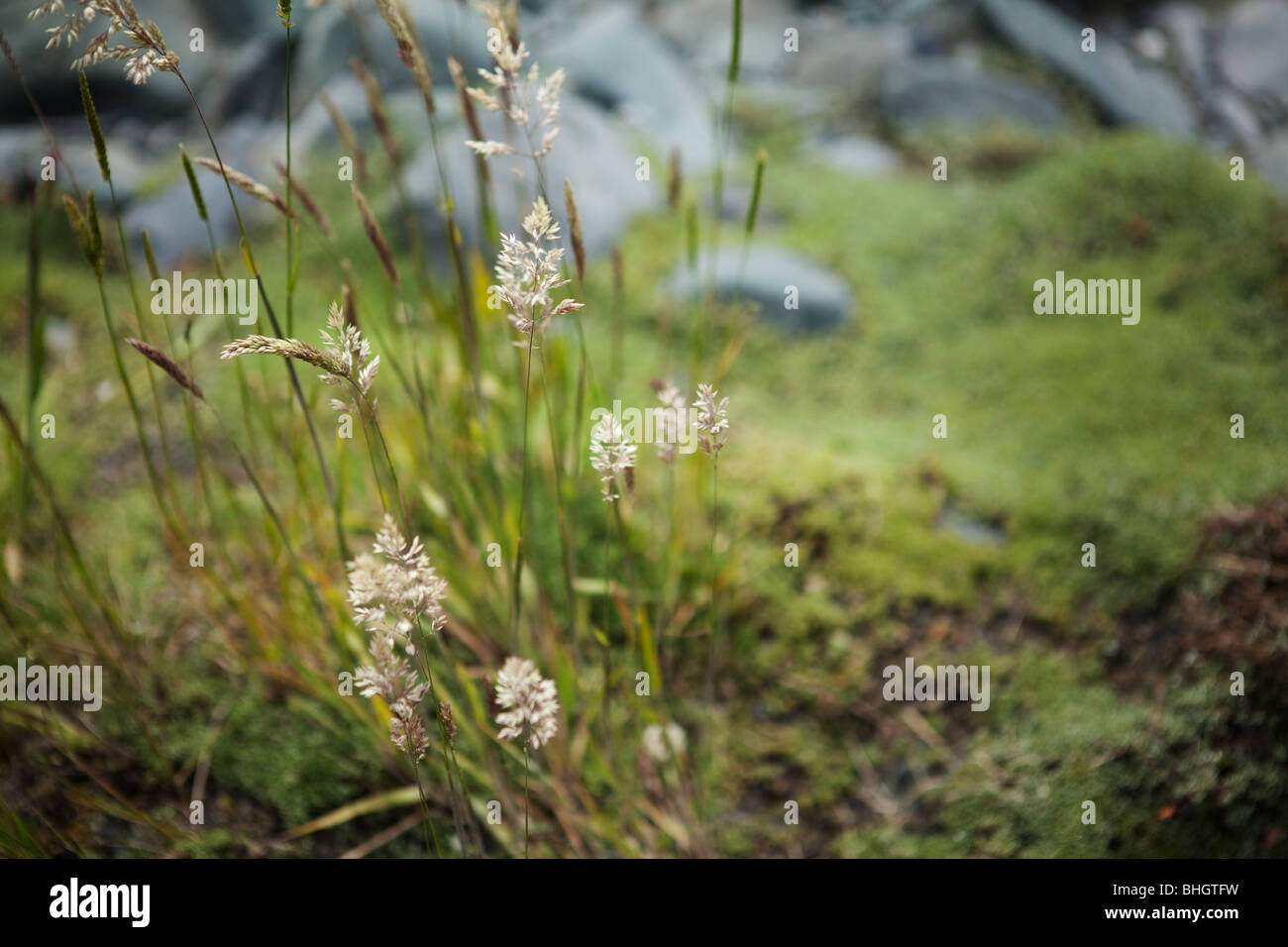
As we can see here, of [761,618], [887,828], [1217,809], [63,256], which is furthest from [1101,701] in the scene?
[63,256]

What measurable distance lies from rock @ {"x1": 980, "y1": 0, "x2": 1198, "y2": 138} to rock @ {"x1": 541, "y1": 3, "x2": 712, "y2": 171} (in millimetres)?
1757

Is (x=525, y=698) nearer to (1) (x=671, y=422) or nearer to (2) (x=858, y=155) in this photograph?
(1) (x=671, y=422)

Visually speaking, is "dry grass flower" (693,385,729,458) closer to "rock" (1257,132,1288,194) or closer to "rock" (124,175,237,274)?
"rock" (124,175,237,274)

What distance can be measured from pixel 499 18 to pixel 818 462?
1336mm

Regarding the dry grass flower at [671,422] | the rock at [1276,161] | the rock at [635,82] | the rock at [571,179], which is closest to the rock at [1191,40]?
the rock at [1276,161]

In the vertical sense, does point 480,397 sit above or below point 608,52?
below

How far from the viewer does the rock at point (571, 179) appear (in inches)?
94.9

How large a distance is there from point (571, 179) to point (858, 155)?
1.45 metres

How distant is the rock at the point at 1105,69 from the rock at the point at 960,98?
0.27 meters

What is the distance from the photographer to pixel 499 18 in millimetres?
942

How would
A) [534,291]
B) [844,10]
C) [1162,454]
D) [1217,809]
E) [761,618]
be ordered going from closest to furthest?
[534,291], [1217,809], [761,618], [1162,454], [844,10]

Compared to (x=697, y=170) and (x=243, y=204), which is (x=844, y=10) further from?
(x=243, y=204)

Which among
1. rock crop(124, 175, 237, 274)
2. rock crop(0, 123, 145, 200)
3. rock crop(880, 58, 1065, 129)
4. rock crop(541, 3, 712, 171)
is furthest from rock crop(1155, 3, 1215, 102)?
rock crop(0, 123, 145, 200)

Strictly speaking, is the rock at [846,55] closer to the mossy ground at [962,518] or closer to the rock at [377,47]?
the mossy ground at [962,518]
